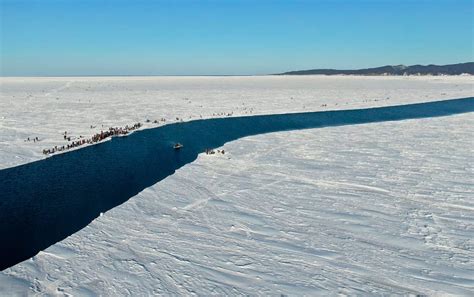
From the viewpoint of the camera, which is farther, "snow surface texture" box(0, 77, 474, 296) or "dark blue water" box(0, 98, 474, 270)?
"dark blue water" box(0, 98, 474, 270)

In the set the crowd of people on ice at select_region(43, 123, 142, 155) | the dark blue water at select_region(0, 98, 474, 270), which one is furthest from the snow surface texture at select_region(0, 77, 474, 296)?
the crowd of people on ice at select_region(43, 123, 142, 155)

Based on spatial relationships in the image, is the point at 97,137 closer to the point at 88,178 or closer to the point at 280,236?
the point at 88,178

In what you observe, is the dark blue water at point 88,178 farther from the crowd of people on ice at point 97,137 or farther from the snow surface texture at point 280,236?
the snow surface texture at point 280,236

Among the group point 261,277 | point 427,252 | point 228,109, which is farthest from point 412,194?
point 228,109

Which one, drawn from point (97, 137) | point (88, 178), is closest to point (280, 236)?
point (88, 178)

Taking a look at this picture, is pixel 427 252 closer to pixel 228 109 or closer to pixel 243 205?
pixel 243 205

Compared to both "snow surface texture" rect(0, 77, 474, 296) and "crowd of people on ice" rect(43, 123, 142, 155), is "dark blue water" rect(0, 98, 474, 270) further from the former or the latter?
"snow surface texture" rect(0, 77, 474, 296)

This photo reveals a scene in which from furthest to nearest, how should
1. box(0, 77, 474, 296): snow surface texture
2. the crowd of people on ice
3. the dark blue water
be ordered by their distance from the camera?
the crowd of people on ice → the dark blue water → box(0, 77, 474, 296): snow surface texture
